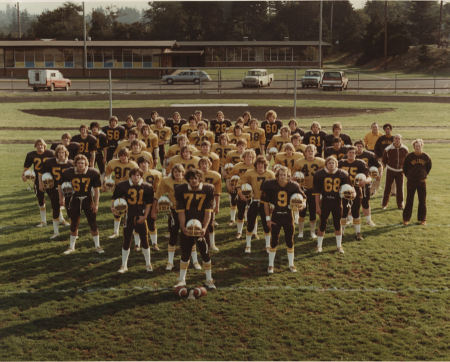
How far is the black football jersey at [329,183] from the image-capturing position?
9.73 metres

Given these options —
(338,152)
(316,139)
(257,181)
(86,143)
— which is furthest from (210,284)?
(86,143)

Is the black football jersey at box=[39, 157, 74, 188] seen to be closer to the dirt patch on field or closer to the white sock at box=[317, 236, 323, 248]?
the white sock at box=[317, 236, 323, 248]

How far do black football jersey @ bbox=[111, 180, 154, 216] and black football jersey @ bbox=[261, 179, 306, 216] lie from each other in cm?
211

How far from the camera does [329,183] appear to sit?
383 inches

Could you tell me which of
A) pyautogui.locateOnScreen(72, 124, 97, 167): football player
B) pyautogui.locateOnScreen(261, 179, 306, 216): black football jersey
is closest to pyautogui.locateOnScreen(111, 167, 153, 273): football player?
pyautogui.locateOnScreen(261, 179, 306, 216): black football jersey

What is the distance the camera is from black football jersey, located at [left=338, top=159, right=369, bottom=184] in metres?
10.7

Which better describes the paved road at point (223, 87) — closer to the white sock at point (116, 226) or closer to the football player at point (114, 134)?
the football player at point (114, 134)

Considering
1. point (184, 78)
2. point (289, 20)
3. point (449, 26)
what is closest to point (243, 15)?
point (289, 20)

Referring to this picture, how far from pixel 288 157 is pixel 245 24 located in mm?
92579

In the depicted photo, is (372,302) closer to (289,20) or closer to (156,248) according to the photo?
(156,248)

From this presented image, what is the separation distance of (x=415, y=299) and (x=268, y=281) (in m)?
2.43

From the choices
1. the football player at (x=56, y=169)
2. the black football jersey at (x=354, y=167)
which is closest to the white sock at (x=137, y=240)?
the football player at (x=56, y=169)

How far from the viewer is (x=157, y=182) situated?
9.66 meters

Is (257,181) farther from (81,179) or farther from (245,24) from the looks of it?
(245,24)
